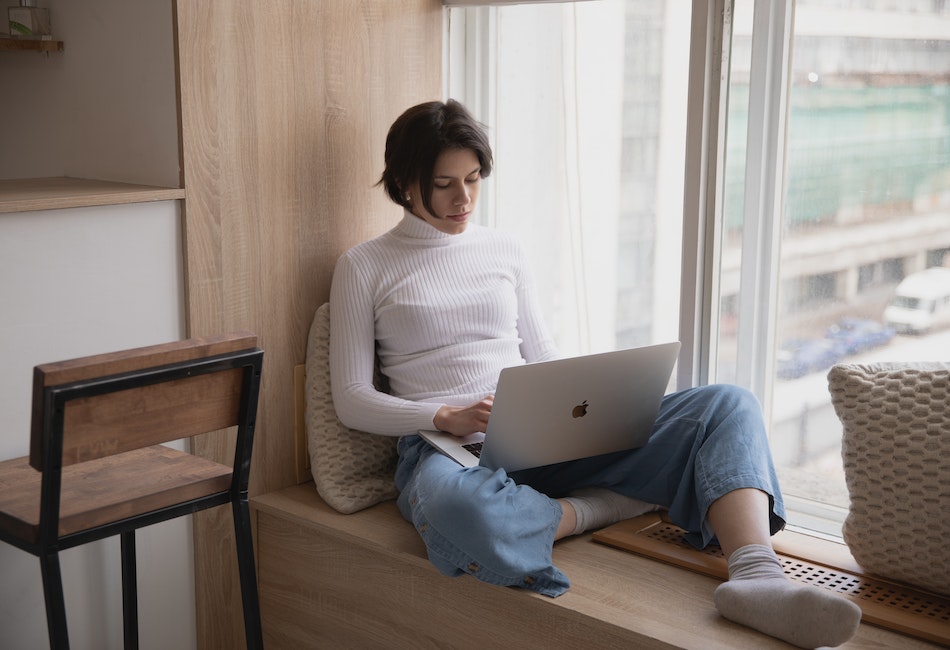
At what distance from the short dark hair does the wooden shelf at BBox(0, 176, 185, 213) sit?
44 centimetres

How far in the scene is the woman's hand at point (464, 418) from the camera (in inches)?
75.0

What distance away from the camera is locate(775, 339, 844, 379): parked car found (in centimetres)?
200

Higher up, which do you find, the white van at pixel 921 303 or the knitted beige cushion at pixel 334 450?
the white van at pixel 921 303

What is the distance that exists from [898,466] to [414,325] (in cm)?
92

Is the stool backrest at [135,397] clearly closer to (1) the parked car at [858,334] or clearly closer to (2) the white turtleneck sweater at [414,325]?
(2) the white turtleneck sweater at [414,325]

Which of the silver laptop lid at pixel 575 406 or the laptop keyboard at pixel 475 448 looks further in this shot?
the laptop keyboard at pixel 475 448

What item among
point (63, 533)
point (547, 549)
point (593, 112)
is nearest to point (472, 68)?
point (593, 112)

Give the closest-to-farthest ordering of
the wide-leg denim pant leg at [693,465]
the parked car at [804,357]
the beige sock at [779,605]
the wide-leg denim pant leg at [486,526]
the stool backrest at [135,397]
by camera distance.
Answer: the stool backrest at [135,397], the beige sock at [779,605], the wide-leg denim pant leg at [486,526], the wide-leg denim pant leg at [693,465], the parked car at [804,357]

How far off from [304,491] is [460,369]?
436 mm

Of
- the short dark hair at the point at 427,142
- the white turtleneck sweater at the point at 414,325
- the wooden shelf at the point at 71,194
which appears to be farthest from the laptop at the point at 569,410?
the wooden shelf at the point at 71,194

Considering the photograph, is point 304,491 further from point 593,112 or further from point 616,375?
point 593,112

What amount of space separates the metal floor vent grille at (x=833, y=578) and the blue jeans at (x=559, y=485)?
4 centimetres

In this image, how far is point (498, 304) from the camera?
2.13m

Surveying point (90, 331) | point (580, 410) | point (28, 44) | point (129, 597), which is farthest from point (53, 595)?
point (28, 44)
